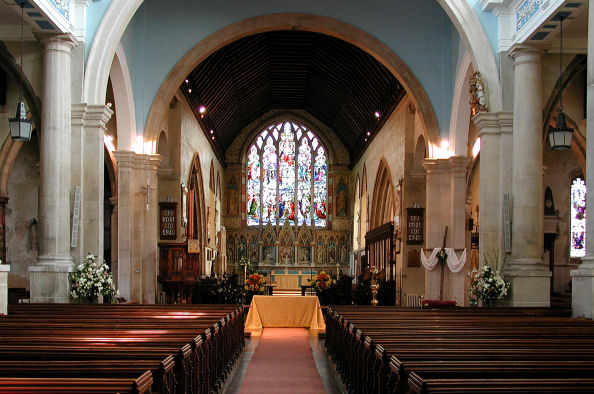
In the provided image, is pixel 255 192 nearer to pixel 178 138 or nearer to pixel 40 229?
pixel 178 138

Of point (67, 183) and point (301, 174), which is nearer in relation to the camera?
point (67, 183)

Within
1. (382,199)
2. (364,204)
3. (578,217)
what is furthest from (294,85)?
(578,217)

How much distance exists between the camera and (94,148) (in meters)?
10.3

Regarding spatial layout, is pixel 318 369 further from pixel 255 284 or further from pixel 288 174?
pixel 288 174

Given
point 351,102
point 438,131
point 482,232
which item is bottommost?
point 482,232

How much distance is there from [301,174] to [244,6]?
16.8 m

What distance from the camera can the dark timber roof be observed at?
64.3 ft

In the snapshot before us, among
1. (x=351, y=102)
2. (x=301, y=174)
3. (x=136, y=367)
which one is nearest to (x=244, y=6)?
(x=351, y=102)

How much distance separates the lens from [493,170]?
10.4 m

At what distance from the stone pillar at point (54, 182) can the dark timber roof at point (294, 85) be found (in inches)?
342

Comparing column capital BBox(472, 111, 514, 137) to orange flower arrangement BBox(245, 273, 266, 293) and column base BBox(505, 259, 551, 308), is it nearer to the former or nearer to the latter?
column base BBox(505, 259, 551, 308)

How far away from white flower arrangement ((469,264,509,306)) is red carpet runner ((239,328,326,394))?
8.37ft

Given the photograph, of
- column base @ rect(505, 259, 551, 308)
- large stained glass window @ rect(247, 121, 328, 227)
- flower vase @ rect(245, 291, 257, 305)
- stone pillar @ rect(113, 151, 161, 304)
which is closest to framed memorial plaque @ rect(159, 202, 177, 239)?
stone pillar @ rect(113, 151, 161, 304)

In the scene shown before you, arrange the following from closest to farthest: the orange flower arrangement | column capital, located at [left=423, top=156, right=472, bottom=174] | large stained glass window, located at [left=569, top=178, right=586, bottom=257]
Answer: column capital, located at [left=423, top=156, right=472, bottom=174] → large stained glass window, located at [left=569, top=178, right=586, bottom=257] → the orange flower arrangement
